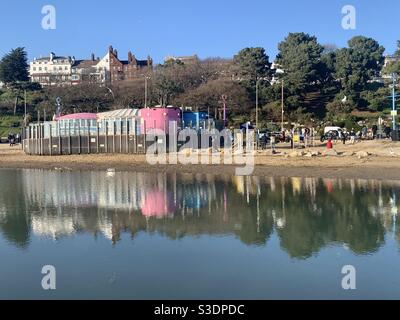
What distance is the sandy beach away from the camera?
106 ft

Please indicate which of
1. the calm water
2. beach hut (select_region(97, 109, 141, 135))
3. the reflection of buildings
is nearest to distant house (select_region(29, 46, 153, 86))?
beach hut (select_region(97, 109, 141, 135))

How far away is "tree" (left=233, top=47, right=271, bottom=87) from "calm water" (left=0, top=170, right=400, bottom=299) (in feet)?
172

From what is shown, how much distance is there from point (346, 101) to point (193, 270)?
64196 mm

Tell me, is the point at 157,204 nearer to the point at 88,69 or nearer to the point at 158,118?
the point at 158,118

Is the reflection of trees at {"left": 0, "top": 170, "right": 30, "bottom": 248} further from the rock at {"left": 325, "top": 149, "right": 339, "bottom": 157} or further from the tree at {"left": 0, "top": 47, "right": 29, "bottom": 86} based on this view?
the tree at {"left": 0, "top": 47, "right": 29, "bottom": 86}

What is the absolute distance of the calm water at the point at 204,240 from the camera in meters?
11.9

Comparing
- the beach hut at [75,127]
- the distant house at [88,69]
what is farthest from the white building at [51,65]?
the beach hut at [75,127]

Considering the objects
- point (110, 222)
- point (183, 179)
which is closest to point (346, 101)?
point (183, 179)

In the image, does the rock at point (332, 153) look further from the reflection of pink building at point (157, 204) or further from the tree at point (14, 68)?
the tree at point (14, 68)

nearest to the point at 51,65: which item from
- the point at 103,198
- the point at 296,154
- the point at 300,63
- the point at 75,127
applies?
the point at 300,63

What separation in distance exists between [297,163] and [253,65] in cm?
4644

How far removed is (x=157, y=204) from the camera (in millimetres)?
23891

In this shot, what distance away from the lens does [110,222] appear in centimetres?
1967
